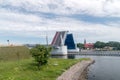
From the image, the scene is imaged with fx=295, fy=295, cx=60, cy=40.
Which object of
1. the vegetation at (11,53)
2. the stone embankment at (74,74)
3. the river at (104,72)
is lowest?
the river at (104,72)

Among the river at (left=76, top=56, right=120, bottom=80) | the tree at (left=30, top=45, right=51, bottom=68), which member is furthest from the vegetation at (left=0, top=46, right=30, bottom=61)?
the river at (left=76, top=56, right=120, bottom=80)

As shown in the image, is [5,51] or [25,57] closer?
[5,51]

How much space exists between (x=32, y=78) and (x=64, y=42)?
454ft

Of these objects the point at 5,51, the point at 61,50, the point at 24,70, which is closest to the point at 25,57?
the point at 5,51

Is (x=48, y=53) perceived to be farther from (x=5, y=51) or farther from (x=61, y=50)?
(x=61, y=50)

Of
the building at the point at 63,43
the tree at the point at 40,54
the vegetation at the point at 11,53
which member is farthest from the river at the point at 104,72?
the building at the point at 63,43

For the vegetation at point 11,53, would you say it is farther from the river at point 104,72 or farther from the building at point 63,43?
the building at point 63,43

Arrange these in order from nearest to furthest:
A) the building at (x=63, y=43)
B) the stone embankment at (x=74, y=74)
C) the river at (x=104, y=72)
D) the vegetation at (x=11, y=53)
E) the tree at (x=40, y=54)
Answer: the stone embankment at (x=74, y=74) → the river at (x=104, y=72) → the tree at (x=40, y=54) → the vegetation at (x=11, y=53) → the building at (x=63, y=43)

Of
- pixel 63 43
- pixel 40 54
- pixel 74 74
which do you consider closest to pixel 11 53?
pixel 40 54

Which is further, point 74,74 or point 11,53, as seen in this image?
point 11,53

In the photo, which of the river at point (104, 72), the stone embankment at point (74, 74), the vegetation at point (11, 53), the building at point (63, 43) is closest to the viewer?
the stone embankment at point (74, 74)

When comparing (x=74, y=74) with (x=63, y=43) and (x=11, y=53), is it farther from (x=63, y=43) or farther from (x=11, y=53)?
(x=63, y=43)

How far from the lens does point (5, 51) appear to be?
6369 centimetres

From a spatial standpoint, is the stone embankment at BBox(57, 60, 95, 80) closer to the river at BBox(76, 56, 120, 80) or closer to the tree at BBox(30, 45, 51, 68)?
the river at BBox(76, 56, 120, 80)
